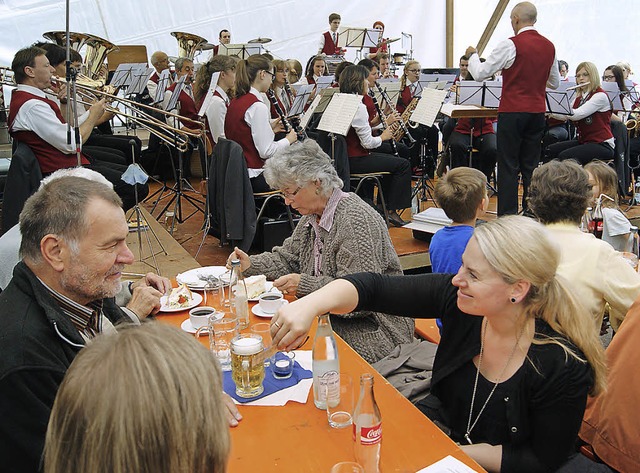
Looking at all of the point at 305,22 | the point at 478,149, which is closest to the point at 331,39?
the point at 305,22

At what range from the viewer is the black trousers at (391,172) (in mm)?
5562

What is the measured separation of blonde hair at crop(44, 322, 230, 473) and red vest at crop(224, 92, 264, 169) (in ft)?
13.2

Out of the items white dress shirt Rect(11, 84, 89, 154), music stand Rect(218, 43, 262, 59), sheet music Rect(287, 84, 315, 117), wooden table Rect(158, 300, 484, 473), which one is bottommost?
wooden table Rect(158, 300, 484, 473)

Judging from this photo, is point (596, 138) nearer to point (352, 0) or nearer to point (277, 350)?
point (277, 350)

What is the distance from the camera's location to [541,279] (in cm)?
159

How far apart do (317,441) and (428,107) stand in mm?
4840

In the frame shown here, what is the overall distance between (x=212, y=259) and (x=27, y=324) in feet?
11.1

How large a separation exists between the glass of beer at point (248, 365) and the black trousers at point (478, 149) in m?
5.78

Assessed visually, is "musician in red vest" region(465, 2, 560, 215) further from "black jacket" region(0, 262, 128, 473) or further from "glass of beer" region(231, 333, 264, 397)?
"black jacket" region(0, 262, 128, 473)

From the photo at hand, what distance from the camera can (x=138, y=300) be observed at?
2.18 metres

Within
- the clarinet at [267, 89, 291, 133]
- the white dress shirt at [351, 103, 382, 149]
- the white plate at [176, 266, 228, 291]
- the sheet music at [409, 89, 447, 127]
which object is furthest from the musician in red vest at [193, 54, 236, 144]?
the white plate at [176, 266, 228, 291]

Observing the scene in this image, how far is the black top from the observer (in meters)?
1.52

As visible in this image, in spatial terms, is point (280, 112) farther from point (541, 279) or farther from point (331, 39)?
point (331, 39)

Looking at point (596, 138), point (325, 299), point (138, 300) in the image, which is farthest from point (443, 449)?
point (596, 138)
